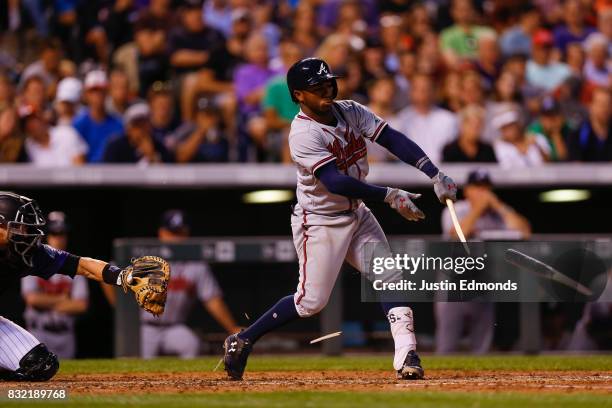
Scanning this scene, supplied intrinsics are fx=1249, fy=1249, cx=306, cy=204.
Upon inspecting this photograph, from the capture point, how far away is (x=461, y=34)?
1379 centimetres

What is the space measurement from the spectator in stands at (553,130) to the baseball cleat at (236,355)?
18.2ft

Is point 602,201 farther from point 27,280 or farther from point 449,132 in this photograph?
point 27,280

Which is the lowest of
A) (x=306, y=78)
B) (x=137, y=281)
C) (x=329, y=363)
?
(x=329, y=363)

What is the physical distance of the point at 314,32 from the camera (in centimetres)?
1342

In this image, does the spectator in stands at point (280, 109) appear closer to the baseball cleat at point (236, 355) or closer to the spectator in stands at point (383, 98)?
the spectator in stands at point (383, 98)

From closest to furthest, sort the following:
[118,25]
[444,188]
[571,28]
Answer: [444,188] → [118,25] → [571,28]

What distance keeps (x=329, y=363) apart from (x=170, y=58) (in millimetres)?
5277

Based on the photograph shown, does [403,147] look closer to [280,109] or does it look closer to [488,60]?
[280,109]

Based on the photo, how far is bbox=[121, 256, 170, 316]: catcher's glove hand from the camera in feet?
21.8

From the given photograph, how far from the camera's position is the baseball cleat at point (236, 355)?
679cm

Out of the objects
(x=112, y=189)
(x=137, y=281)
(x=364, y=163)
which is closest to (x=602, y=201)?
(x=112, y=189)

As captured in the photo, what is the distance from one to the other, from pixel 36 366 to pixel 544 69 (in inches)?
322

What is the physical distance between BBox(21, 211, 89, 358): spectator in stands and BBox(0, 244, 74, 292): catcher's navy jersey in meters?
A: 3.47

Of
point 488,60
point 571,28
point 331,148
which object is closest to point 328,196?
point 331,148
